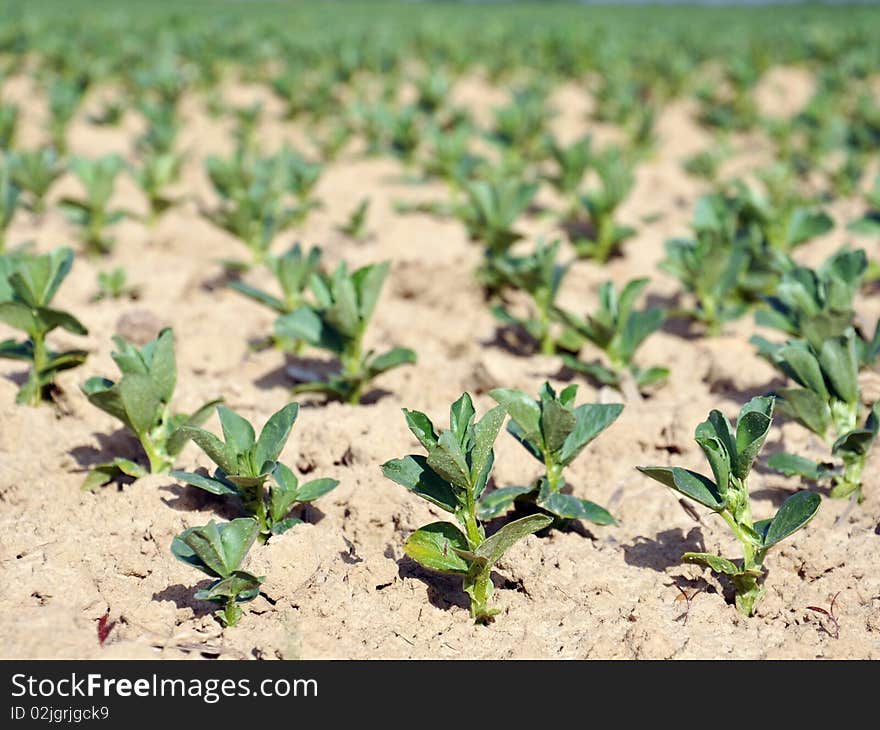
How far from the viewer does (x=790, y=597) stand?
2605 mm

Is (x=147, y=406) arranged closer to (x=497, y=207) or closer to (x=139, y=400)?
(x=139, y=400)

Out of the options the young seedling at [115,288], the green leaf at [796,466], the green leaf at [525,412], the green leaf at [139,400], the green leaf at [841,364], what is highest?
the green leaf at [841,364]

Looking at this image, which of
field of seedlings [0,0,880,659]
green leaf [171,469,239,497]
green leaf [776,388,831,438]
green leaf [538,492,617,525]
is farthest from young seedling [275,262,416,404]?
green leaf [776,388,831,438]

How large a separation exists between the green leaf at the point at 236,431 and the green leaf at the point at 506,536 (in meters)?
0.72

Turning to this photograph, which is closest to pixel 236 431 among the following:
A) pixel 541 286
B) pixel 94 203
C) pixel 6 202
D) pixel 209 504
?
pixel 209 504

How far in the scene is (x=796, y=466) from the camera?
2992 millimetres

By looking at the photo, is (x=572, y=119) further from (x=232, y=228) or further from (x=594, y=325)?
(x=594, y=325)

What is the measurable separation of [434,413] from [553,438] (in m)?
0.88

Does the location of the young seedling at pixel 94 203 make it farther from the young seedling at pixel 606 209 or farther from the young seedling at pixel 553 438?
the young seedling at pixel 553 438

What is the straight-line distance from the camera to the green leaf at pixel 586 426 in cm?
272

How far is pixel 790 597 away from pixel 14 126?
6183 mm

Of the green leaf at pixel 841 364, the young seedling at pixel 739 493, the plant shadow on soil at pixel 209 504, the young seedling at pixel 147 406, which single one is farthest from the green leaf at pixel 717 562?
the young seedling at pixel 147 406

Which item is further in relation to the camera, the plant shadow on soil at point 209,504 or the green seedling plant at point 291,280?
the green seedling plant at point 291,280

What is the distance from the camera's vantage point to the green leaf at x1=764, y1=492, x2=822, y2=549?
2385mm
